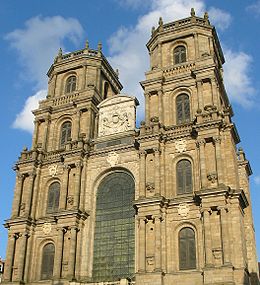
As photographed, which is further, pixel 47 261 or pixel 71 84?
pixel 71 84

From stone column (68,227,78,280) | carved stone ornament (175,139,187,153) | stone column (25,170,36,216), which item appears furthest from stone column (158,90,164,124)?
stone column (25,170,36,216)

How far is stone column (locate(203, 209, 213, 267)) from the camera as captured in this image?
95.3 ft

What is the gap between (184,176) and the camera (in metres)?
34.2

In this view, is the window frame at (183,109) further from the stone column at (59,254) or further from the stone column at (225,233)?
the stone column at (59,254)

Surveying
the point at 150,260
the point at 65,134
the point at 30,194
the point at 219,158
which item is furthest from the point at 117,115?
the point at 150,260

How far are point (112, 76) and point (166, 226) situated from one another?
21.0 meters

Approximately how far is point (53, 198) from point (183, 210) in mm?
11655

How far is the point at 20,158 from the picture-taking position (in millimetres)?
40406

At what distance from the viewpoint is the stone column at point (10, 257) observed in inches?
1375

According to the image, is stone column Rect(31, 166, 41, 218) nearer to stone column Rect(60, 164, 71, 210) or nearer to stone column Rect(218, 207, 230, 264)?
stone column Rect(60, 164, 71, 210)

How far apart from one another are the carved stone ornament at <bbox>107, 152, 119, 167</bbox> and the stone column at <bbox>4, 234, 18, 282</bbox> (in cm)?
947

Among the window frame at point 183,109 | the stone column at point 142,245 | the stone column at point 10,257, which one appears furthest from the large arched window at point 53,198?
the window frame at point 183,109

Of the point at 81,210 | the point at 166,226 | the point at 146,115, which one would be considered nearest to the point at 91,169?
the point at 81,210

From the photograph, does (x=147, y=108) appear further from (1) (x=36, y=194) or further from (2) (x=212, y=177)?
(1) (x=36, y=194)
